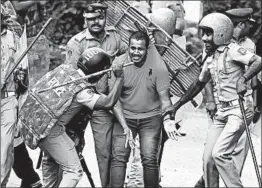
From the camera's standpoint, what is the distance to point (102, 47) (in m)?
9.77

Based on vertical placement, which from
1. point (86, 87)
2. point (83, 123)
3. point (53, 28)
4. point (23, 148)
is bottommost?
point (53, 28)

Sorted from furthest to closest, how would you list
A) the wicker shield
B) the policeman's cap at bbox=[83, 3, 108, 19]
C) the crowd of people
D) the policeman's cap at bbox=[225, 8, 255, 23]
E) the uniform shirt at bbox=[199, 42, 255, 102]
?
the policeman's cap at bbox=[225, 8, 255, 23], the policeman's cap at bbox=[83, 3, 108, 19], the uniform shirt at bbox=[199, 42, 255, 102], the crowd of people, the wicker shield

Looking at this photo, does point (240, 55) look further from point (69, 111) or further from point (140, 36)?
point (69, 111)

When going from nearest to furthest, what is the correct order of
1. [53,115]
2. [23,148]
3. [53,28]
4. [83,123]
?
[53,115], [83,123], [23,148], [53,28]

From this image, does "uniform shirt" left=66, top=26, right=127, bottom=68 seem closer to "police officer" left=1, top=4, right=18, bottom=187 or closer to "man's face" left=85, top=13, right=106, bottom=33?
"man's face" left=85, top=13, right=106, bottom=33

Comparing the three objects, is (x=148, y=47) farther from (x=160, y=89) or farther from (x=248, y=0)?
(x=248, y=0)

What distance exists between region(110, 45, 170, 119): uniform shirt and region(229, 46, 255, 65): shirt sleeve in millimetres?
695

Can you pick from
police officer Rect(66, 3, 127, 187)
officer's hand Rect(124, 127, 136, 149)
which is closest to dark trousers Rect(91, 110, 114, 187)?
police officer Rect(66, 3, 127, 187)

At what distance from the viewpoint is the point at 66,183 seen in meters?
8.72

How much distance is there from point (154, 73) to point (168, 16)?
103 cm

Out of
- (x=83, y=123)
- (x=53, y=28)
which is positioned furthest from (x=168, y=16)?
(x=53, y=28)

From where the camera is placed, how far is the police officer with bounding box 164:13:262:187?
9.20m

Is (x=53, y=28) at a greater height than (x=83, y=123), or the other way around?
(x=83, y=123)

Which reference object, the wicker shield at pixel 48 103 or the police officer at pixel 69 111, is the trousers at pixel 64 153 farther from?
the wicker shield at pixel 48 103
